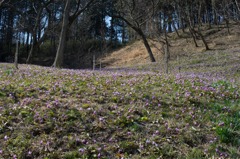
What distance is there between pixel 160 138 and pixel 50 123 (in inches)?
84.2

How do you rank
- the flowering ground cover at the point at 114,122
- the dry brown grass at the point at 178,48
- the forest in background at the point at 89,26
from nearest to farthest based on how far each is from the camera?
the flowering ground cover at the point at 114,122 < the dry brown grass at the point at 178,48 < the forest in background at the point at 89,26

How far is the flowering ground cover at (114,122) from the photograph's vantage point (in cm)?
487

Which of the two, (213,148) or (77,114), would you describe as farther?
(77,114)

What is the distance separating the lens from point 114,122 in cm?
578

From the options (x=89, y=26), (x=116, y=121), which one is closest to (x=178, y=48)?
(x=89, y=26)

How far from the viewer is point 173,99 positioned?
24.6 ft

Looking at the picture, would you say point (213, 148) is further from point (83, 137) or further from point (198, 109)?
point (83, 137)

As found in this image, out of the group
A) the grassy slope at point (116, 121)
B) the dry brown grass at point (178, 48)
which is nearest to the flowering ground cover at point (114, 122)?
the grassy slope at point (116, 121)

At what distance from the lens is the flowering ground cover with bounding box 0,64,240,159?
4867 millimetres

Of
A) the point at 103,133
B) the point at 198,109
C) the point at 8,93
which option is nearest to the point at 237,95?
the point at 198,109

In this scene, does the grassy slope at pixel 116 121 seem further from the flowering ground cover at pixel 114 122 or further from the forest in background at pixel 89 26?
the forest in background at pixel 89 26

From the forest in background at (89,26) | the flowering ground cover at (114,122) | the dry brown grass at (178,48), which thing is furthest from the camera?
the forest in background at (89,26)

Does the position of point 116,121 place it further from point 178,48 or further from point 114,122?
point 178,48

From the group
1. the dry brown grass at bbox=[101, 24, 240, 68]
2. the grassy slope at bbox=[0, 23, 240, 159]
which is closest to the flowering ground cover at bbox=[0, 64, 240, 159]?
the grassy slope at bbox=[0, 23, 240, 159]
